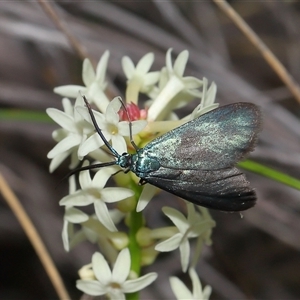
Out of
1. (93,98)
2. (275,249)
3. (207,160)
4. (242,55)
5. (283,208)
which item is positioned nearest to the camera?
(207,160)

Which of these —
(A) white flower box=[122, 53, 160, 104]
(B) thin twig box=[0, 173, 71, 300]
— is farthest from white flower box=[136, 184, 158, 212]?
(B) thin twig box=[0, 173, 71, 300]

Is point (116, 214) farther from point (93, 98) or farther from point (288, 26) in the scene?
point (288, 26)

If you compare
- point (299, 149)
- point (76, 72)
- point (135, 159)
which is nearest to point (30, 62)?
point (76, 72)

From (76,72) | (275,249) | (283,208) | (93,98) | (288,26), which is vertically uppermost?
(93,98)

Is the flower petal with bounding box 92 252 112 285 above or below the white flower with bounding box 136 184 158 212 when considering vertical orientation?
below

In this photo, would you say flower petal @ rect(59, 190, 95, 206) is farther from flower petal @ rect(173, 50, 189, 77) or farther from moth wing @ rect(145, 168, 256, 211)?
flower petal @ rect(173, 50, 189, 77)

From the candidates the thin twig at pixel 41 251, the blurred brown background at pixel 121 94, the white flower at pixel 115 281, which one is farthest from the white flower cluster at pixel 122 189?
the blurred brown background at pixel 121 94
